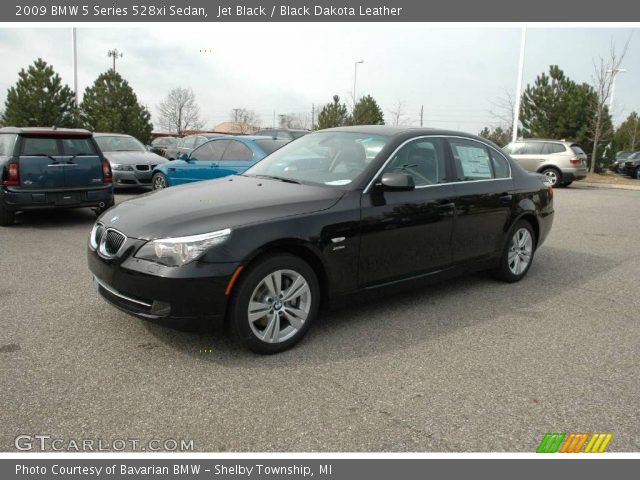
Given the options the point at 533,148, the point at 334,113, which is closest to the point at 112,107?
the point at 334,113

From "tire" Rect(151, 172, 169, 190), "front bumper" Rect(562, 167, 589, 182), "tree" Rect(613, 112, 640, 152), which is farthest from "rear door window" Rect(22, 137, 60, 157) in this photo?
"tree" Rect(613, 112, 640, 152)

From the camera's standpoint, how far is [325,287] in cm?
402

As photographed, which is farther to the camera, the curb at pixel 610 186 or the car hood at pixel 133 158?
the curb at pixel 610 186

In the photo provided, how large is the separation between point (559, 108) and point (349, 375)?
2970 cm

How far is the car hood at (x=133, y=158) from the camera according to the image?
12.8 metres

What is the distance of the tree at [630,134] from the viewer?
47416 millimetres

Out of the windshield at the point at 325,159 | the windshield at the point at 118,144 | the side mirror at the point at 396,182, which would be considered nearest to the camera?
the side mirror at the point at 396,182

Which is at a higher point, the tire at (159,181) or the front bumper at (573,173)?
the front bumper at (573,173)

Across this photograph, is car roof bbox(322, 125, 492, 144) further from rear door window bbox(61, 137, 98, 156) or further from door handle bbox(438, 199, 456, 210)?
rear door window bbox(61, 137, 98, 156)

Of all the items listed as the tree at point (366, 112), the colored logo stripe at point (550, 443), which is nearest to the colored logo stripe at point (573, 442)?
the colored logo stripe at point (550, 443)

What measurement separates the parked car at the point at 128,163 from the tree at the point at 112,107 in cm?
→ 1432

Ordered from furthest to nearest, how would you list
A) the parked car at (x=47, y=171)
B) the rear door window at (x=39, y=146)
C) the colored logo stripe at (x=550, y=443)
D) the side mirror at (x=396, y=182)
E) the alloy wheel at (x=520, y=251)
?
the rear door window at (x=39, y=146) < the parked car at (x=47, y=171) < the alloy wheel at (x=520, y=251) < the side mirror at (x=396, y=182) < the colored logo stripe at (x=550, y=443)

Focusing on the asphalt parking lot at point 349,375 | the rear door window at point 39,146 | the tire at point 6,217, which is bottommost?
the asphalt parking lot at point 349,375

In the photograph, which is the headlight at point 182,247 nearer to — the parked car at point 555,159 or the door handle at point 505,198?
the door handle at point 505,198
